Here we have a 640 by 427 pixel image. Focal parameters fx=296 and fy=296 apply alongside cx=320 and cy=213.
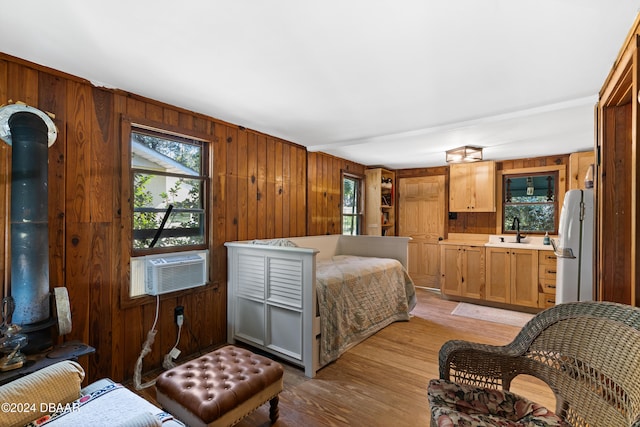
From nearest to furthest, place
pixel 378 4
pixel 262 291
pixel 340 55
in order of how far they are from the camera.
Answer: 1. pixel 378 4
2. pixel 340 55
3. pixel 262 291

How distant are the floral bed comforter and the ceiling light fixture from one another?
5.43 ft

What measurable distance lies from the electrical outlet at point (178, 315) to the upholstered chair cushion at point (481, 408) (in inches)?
81.3

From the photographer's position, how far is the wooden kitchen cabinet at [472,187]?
458cm

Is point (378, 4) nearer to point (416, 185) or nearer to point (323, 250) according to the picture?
point (323, 250)

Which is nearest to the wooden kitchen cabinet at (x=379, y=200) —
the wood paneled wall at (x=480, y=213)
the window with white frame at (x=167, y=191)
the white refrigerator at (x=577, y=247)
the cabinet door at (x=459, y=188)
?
the wood paneled wall at (x=480, y=213)

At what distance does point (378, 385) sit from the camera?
2.25 metres

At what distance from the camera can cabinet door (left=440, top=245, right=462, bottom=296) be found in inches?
178

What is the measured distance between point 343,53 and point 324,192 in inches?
108

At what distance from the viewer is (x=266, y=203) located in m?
3.43

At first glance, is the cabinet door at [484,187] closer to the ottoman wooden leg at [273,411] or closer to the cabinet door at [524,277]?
the cabinet door at [524,277]

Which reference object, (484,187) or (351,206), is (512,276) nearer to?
(484,187)

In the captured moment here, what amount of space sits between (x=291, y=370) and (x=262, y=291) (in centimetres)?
70

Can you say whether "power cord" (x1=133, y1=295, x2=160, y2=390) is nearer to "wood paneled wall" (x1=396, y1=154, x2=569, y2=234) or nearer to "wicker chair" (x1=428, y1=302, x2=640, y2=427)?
"wicker chair" (x1=428, y1=302, x2=640, y2=427)

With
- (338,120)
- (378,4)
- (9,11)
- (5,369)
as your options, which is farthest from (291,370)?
(9,11)
